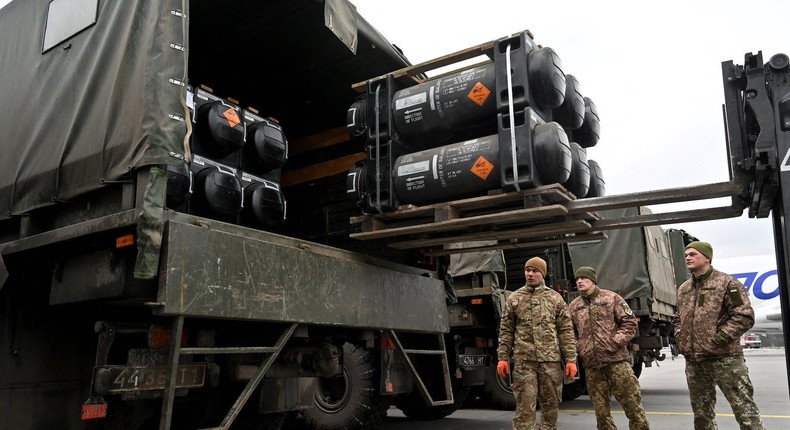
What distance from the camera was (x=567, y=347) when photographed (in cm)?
574

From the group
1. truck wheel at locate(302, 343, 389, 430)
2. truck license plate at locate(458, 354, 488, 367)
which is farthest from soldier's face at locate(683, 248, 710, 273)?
truck license plate at locate(458, 354, 488, 367)

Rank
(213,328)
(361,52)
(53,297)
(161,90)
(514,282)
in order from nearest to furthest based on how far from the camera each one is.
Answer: (161,90), (53,297), (213,328), (361,52), (514,282)

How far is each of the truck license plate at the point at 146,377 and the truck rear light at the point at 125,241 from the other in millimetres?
680

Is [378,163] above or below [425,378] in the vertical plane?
above

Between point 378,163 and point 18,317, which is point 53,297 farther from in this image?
point 378,163

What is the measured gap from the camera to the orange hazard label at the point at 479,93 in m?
4.45

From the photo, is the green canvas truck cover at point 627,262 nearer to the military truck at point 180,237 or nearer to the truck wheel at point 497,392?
the truck wheel at point 497,392

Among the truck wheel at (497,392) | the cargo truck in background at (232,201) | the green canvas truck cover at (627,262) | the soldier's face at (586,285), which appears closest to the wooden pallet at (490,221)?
the cargo truck in background at (232,201)

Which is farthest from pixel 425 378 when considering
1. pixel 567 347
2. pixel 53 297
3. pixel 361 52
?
pixel 53 297

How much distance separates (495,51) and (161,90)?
2280 millimetres

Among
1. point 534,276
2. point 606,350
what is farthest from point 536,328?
point 606,350

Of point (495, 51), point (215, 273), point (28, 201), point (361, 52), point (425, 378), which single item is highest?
point (361, 52)

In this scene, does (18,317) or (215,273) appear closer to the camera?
(215,273)

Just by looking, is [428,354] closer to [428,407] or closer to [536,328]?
[536,328]
